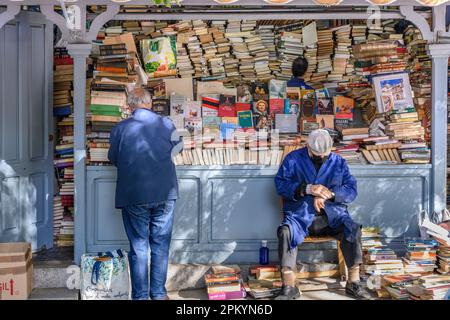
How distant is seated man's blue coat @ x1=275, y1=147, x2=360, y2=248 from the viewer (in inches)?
272

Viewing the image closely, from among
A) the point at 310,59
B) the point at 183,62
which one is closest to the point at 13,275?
the point at 183,62

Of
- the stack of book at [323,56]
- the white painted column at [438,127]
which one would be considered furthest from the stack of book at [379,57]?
the white painted column at [438,127]

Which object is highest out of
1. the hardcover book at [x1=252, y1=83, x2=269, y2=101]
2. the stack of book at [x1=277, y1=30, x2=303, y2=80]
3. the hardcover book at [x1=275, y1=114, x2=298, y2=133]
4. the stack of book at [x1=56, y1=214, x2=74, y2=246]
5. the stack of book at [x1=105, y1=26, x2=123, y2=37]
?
the stack of book at [x1=105, y1=26, x2=123, y2=37]

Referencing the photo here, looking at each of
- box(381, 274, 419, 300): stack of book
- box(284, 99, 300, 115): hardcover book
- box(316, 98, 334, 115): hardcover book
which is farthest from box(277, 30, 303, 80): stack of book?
box(381, 274, 419, 300): stack of book

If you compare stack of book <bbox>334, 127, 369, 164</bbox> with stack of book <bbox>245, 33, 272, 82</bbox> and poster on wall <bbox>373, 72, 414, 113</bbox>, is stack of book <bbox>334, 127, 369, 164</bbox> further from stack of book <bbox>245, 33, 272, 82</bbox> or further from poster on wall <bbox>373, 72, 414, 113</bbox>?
stack of book <bbox>245, 33, 272, 82</bbox>

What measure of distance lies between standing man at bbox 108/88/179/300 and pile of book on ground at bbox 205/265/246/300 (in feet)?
1.60

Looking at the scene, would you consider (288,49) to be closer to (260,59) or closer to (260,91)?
(260,59)

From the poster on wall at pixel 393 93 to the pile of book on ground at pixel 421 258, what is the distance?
144 cm

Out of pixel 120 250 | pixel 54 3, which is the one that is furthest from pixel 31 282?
pixel 54 3

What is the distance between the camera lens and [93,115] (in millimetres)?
7355

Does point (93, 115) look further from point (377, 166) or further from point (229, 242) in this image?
point (377, 166)

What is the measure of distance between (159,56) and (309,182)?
2.25m

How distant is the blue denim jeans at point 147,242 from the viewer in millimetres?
6512

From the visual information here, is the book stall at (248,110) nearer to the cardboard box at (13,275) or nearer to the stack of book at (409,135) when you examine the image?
the stack of book at (409,135)
